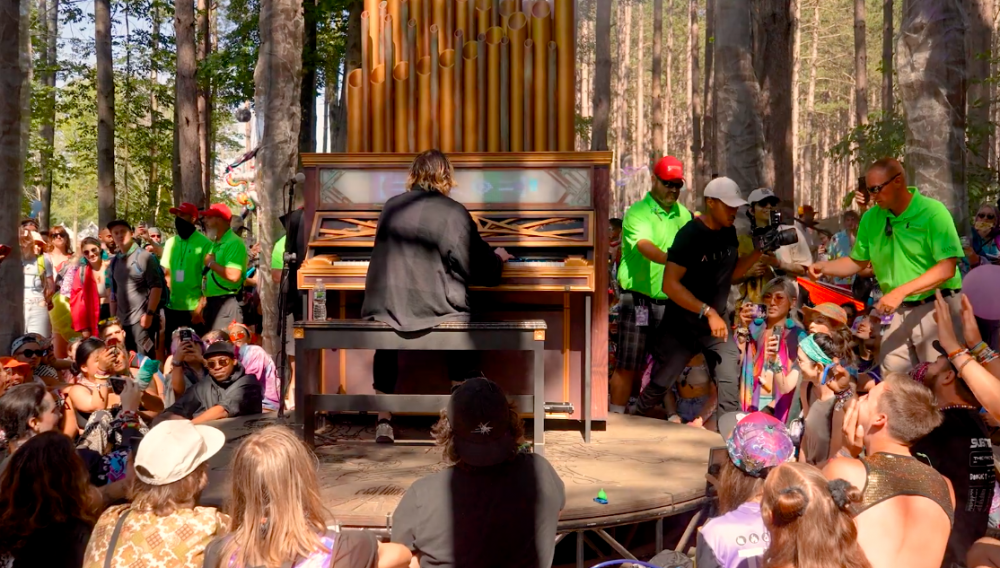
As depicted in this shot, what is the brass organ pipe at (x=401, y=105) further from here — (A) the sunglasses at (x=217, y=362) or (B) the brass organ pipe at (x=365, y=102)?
(A) the sunglasses at (x=217, y=362)

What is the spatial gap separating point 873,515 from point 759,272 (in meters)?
4.79

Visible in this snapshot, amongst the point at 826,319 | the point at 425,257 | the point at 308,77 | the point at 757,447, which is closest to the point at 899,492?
the point at 757,447

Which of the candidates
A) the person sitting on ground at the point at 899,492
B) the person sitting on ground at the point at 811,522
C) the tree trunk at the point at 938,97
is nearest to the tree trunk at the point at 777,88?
the tree trunk at the point at 938,97

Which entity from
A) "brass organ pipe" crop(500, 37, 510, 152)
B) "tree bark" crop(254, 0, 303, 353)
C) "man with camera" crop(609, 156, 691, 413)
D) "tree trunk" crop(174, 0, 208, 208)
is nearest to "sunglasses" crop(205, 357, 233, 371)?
"brass organ pipe" crop(500, 37, 510, 152)

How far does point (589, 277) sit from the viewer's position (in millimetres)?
6512

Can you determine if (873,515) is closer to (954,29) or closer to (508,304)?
(508,304)

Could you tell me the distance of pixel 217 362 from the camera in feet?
24.3

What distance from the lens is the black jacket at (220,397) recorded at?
7.47 m

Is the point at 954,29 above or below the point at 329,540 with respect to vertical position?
above

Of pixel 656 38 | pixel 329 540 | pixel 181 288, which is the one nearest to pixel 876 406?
pixel 329 540

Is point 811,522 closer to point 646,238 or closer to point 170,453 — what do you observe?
point 170,453

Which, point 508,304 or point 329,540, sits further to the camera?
point 508,304

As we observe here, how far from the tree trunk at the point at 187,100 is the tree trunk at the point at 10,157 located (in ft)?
27.7

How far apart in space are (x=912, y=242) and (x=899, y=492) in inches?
126
